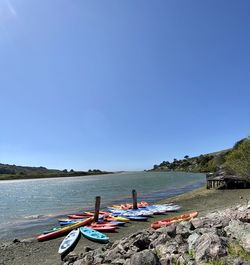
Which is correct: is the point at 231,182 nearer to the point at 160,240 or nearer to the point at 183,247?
the point at 160,240

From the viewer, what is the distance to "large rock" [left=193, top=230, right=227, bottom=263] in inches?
280

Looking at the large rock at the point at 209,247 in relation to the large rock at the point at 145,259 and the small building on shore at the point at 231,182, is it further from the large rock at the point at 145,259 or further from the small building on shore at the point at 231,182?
the small building on shore at the point at 231,182

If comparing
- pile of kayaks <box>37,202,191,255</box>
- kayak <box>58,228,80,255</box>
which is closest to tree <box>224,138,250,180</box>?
pile of kayaks <box>37,202,191,255</box>

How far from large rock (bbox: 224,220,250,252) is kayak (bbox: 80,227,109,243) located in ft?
31.9

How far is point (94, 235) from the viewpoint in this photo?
1792 cm

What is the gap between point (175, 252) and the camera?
8.23 m

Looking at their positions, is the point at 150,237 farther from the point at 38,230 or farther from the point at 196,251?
the point at 38,230

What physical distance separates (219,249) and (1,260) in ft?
45.1

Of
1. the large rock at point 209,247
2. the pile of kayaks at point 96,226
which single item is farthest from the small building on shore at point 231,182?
the large rock at point 209,247

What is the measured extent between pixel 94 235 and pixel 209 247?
12.0 metres

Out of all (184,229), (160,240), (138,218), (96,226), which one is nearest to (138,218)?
(138,218)

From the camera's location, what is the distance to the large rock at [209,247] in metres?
7.11

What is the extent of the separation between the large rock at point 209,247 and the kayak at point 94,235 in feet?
33.2

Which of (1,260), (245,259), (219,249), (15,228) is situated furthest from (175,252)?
(15,228)
